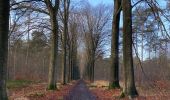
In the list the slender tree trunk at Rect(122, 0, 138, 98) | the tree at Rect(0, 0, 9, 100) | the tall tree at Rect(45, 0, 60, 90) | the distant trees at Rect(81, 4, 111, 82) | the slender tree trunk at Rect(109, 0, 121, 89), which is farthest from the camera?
the distant trees at Rect(81, 4, 111, 82)

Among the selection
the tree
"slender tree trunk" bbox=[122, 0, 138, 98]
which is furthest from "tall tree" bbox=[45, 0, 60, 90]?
the tree

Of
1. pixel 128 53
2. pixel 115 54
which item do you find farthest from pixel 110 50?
pixel 128 53

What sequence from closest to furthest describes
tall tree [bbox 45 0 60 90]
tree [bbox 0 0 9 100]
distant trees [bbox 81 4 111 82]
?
tree [bbox 0 0 9 100], tall tree [bbox 45 0 60 90], distant trees [bbox 81 4 111 82]

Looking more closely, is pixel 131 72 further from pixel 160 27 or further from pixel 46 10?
pixel 46 10

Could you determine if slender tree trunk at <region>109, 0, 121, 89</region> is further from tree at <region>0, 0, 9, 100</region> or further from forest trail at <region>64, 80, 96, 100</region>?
tree at <region>0, 0, 9, 100</region>

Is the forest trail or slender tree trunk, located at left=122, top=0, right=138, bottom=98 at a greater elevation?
slender tree trunk, located at left=122, top=0, right=138, bottom=98

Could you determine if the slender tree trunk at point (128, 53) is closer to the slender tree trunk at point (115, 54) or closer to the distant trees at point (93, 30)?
the slender tree trunk at point (115, 54)

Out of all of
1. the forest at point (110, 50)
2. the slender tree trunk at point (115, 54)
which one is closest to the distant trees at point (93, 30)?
the forest at point (110, 50)

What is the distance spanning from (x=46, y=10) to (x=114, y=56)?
7567 millimetres

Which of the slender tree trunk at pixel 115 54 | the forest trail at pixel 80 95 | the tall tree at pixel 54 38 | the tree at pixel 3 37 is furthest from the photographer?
the slender tree trunk at pixel 115 54

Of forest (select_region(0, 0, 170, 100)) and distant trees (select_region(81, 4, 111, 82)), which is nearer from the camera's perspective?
forest (select_region(0, 0, 170, 100))

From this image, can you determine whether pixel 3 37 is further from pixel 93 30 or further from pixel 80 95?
pixel 93 30

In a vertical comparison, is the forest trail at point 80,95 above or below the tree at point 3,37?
below

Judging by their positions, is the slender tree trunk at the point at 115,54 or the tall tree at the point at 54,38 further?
the slender tree trunk at the point at 115,54
